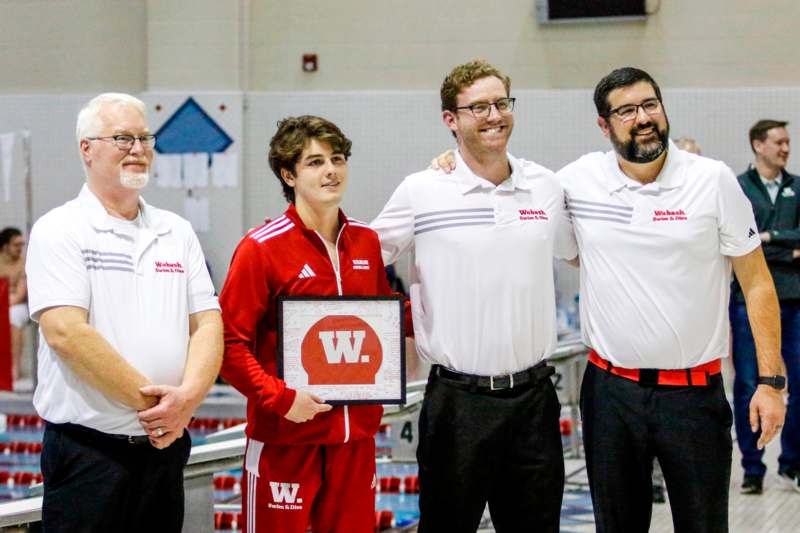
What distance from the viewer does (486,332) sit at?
135 inches

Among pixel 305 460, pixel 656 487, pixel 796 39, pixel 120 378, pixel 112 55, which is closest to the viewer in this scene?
pixel 120 378

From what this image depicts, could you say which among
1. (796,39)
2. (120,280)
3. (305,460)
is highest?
(796,39)

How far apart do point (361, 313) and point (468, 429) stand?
0.50m

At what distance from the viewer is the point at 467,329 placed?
3.45 meters

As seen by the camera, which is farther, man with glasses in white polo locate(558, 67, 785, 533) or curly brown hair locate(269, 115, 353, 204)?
man with glasses in white polo locate(558, 67, 785, 533)

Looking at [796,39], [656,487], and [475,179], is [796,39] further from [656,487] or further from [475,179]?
[475,179]

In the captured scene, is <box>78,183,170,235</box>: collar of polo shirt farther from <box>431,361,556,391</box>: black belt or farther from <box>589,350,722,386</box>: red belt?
<box>589,350,722,386</box>: red belt

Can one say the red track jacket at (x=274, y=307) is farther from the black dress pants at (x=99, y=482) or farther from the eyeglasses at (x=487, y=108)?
the eyeglasses at (x=487, y=108)

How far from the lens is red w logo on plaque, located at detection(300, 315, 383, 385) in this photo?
3.23m

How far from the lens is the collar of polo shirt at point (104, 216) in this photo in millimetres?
3115

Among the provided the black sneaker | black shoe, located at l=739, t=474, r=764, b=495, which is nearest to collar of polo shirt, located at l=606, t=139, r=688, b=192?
black shoe, located at l=739, t=474, r=764, b=495

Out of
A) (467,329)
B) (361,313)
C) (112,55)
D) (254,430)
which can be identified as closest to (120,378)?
(254,430)

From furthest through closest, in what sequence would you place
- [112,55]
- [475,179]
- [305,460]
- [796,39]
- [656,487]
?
[112,55] < [796,39] < [656,487] < [475,179] < [305,460]

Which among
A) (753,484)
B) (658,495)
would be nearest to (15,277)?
(658,495)
